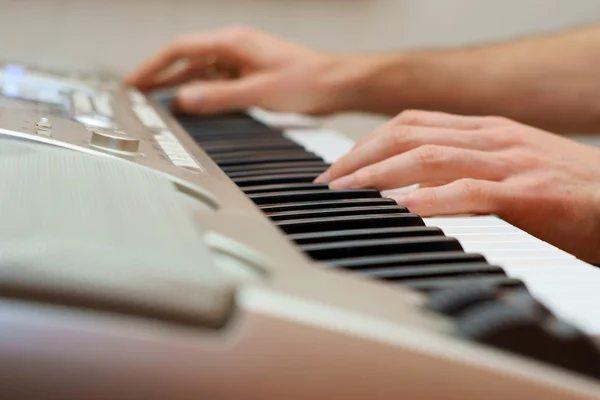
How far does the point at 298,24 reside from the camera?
1.61 meters

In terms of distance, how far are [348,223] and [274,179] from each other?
0.46ft

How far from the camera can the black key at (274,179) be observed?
22.6 inches

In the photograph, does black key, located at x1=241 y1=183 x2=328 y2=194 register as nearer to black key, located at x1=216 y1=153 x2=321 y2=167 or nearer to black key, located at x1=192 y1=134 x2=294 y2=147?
black key, located at x1=216 y1=153 x2=321 y2=167

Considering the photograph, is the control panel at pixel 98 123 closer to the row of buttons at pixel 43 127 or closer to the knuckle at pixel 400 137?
the row of buttons at pixel 43 127

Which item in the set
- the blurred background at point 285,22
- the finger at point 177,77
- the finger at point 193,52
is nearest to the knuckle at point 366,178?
the finger at point 193,52

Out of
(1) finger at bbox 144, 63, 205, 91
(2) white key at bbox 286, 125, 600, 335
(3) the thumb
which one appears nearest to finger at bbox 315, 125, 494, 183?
(2) white key at bbox 286, 125, 600, 335

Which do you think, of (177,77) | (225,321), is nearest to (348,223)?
(225,321)

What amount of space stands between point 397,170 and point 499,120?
0.53 feet

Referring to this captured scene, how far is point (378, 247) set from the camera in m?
0.41

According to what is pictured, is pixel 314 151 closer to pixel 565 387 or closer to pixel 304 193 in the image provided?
pixel 304 193

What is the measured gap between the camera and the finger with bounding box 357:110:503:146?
0.65 meters

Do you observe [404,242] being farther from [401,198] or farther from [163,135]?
[163,135]

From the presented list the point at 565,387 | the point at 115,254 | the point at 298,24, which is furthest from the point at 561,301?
the point at 298,24

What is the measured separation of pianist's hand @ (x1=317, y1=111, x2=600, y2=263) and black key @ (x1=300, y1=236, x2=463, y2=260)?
10 centimetres
